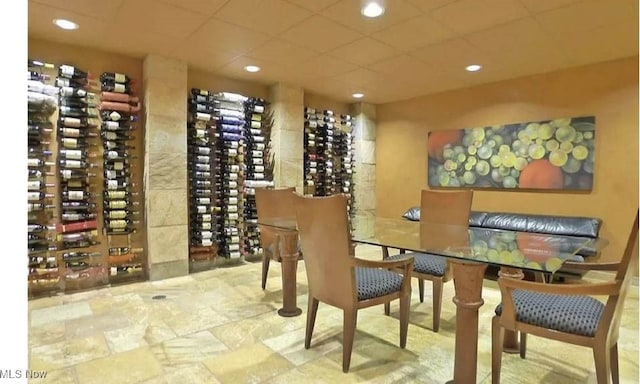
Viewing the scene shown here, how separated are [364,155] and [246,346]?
4.24m

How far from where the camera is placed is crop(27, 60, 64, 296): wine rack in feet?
10.6

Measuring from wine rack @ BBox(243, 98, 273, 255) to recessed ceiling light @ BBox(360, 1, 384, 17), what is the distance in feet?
7.54

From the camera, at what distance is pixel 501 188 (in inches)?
184

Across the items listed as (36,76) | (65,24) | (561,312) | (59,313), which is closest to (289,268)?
(561,312)

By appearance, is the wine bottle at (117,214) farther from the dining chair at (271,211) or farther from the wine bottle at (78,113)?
the dining chair at (271,211)

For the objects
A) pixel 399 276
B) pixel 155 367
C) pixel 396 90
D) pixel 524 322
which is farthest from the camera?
pixel 396 90

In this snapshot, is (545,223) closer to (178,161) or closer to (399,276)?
(399,276)

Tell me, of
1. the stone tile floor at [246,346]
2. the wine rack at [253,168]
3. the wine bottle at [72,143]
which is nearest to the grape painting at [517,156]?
the stone tile floor at [246,346]

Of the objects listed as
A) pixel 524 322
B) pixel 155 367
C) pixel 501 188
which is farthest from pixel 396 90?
pixel 155 367

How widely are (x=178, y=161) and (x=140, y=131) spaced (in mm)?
530

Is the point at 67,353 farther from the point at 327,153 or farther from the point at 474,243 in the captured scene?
the point at 327,153

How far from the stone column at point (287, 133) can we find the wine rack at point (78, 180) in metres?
2.12

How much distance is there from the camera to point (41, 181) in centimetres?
328

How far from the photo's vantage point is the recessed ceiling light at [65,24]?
9.57 ft
